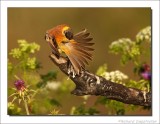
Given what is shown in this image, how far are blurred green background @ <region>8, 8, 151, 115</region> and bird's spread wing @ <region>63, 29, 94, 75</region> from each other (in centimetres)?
215

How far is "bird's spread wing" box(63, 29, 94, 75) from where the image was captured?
6.23 m

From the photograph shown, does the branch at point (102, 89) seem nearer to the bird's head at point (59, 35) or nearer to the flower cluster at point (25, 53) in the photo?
the bird's head at point (59, 35)

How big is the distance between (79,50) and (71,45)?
11 cm

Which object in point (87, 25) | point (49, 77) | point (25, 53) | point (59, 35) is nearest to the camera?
point (59, 35)

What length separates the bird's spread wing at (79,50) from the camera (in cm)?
623

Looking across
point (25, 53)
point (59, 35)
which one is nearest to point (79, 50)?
point (59, 35)

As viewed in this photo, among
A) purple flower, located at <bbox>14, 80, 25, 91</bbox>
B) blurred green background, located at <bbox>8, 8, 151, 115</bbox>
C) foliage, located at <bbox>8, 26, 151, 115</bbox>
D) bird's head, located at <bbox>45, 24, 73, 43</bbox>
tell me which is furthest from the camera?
blurred green background, located at <bbox>8, 8, 151, 115</bbox>

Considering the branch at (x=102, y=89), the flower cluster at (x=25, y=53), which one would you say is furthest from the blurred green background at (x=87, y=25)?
the branch at (x=102, y=89)

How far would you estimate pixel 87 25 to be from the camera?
378 inches

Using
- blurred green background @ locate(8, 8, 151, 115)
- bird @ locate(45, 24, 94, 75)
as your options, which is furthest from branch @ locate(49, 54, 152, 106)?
blurred green background @ locate(8, 8, 151, 115)

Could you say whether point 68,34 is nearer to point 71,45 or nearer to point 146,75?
point 71,45

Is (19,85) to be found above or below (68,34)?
below

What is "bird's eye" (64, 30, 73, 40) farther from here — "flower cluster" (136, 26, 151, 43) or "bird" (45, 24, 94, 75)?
"flower cluster" (136, 26, 151, 43)

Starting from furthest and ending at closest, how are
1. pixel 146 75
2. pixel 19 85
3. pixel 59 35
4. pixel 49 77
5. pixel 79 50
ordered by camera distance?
pixel 49 77
pixel 146 75
pixel 19 85
pixel 79 50
pixel 59 35
